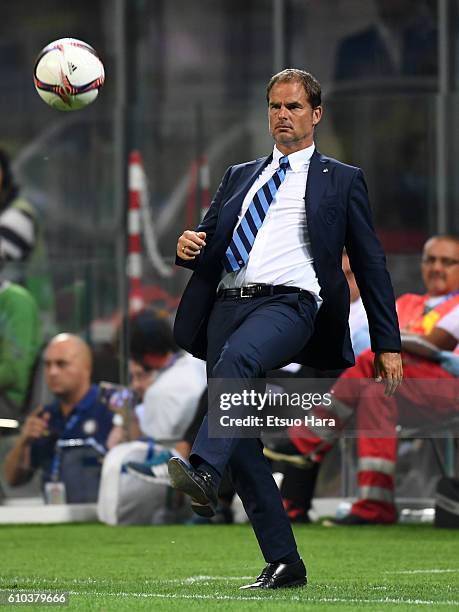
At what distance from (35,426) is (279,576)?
5.17 meters

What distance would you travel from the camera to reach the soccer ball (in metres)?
8.16

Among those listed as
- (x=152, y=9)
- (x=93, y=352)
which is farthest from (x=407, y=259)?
(x=152, y=9)

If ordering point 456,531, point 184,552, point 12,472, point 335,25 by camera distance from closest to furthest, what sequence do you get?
point 184,552 < point 456,531 < point 12,472 < point 335,25

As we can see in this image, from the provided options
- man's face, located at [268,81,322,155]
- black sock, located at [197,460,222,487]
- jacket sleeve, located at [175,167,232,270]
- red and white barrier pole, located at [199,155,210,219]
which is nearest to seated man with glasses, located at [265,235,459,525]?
red and white barrier pole, located at [199,155,210,219]

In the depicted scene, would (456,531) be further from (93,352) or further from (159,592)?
(159,592)

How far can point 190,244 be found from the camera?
6875 millimetres

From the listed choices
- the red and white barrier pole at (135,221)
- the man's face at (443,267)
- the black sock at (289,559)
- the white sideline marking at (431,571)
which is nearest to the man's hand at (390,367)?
the black sock at (289,559)

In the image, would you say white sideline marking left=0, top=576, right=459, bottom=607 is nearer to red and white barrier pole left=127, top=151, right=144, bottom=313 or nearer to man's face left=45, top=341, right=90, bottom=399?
man's face left=45, top=341, right=90, bottom=399

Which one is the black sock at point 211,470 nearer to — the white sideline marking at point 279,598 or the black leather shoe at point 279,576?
the white sideline marking at point 279,598

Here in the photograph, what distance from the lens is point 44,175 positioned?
13531mm

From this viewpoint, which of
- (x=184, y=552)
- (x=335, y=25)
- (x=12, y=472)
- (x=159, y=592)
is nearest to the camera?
(x=159, y=592)

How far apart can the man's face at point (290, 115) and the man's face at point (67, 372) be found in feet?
16.3

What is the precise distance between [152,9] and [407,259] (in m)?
4.28

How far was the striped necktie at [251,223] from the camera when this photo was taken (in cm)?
700
